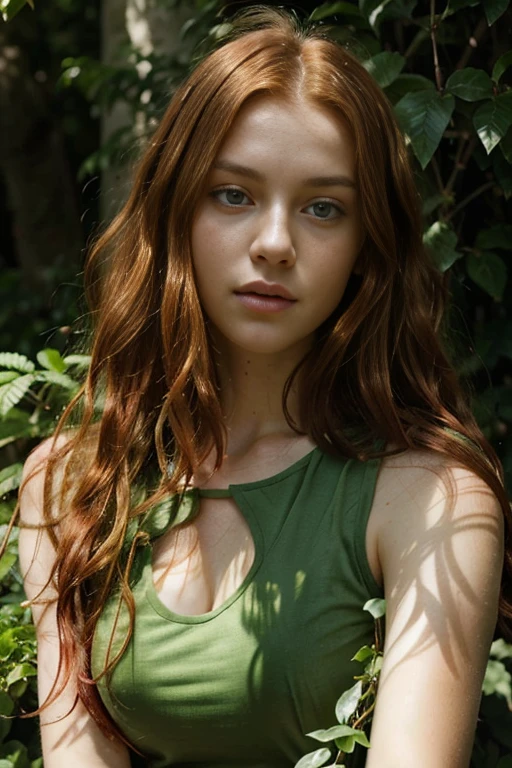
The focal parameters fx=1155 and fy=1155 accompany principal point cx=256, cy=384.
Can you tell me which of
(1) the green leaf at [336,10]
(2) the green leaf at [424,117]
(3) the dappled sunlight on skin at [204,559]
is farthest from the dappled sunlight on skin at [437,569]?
(1) the green leaf at [336,10]

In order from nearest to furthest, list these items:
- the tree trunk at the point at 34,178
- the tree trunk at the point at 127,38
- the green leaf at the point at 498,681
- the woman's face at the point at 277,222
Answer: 1. the woman's face at the point at 277,222
2. the green leaf at the point at 498,681
3. the tree trunk at the point at 127,38
4. the tree trunk at the point at 34,178

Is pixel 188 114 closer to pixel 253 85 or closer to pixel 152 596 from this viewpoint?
pixel 253 85

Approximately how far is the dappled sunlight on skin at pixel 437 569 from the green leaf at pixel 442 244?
568 millimetres

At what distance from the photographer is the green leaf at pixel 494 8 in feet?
7.04

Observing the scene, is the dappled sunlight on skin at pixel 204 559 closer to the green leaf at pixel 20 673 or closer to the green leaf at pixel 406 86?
the green leaf at pixel 20 673

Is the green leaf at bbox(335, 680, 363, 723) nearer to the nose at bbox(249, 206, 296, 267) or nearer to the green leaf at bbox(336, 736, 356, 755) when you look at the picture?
the green leaf at bbox(336, 736, 356, 755)

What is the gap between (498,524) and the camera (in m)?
1.80

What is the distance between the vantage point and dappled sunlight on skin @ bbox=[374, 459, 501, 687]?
1711mm

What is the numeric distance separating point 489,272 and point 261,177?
25.5 inches

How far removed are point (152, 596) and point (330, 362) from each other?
0.51m

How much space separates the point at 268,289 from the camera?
189cm

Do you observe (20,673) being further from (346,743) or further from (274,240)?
(274,240)

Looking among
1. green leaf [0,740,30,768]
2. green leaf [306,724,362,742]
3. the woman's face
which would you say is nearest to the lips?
the woman's face

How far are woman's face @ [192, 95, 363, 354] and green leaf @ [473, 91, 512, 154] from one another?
0.34 meters
